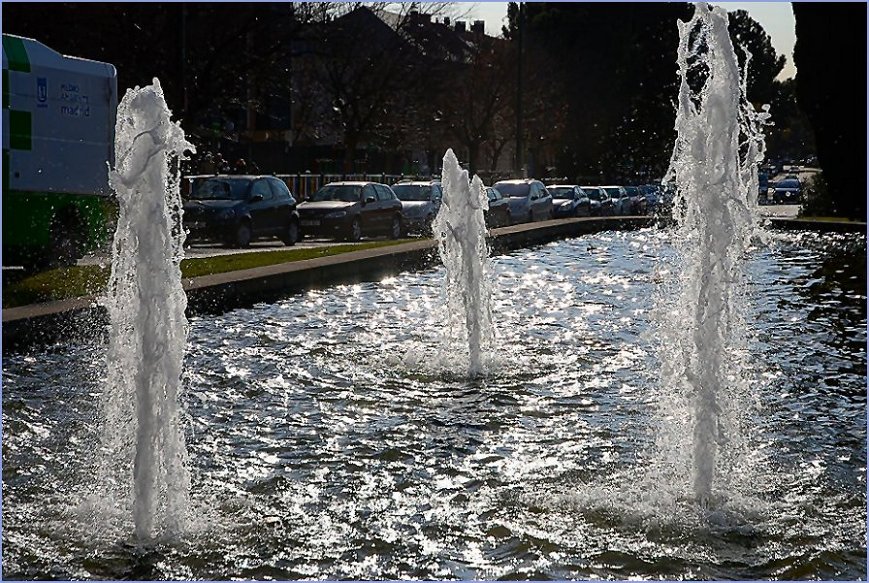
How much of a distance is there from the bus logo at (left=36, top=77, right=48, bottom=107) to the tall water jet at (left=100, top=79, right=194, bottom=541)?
36.4 ft

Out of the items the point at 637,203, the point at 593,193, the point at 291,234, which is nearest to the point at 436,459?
the point at 291,234

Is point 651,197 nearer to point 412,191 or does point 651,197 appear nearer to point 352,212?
point 412,191

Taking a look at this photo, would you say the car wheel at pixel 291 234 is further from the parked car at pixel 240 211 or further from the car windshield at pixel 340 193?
the car windshield at pixel 340 193

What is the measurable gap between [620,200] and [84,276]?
3572cm

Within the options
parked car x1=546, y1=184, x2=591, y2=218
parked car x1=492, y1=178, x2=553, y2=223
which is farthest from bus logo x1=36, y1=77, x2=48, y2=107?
parked car x1=546, y1=184, x2=591, y2=218

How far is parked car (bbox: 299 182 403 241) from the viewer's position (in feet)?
101

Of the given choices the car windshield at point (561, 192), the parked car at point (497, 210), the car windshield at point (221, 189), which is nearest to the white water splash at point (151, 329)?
the car windshield at point (221, 189)

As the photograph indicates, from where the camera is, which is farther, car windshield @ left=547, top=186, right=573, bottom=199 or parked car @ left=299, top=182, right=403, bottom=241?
car windshield @ left=547, top=186, right=573, bottom=199

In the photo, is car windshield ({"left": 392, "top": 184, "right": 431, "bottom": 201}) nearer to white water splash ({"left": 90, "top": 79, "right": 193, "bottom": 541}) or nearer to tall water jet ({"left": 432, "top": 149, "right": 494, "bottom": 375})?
tall water jet ({"left": 432, "top": 149, "right": 494, "bottom": 375})

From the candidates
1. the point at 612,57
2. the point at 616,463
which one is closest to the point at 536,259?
the point at 616,463

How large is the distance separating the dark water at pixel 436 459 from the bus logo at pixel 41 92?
5.26 meters

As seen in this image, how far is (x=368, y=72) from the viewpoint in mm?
49656

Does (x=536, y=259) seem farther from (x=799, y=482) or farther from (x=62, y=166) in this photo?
(x=799, y=482)

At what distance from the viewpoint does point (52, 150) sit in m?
17.8
